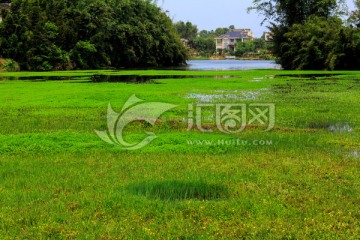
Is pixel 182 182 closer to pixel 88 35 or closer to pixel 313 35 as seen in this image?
pixel 313 35

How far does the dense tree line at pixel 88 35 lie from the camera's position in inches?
2106

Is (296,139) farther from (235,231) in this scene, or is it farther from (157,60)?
(157,60)

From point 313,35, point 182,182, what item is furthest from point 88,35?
point 182,182

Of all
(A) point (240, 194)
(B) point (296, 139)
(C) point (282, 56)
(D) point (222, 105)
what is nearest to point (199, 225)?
(A) point (240, 194)

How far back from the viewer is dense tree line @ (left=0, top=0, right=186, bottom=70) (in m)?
53.5

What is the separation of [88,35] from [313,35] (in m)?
32.9

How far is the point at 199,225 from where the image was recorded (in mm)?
5766

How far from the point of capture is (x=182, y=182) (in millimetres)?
7641

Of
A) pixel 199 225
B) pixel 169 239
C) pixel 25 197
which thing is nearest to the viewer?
pixel 169 239

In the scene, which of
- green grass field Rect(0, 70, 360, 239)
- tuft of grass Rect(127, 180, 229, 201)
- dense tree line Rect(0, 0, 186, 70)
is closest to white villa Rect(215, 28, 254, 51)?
dense tree line Rect(0, 0, 186, 70)

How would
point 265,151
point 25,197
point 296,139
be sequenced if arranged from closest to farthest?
point 25,197, point 265,151, point 296,139

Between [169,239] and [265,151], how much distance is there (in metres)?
5.57

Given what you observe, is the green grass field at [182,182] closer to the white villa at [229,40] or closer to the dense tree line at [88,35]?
the dense tree line at [88,35]

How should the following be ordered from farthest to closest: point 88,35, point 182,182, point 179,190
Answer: point 88,35 < point 182,182 < point 179,190
